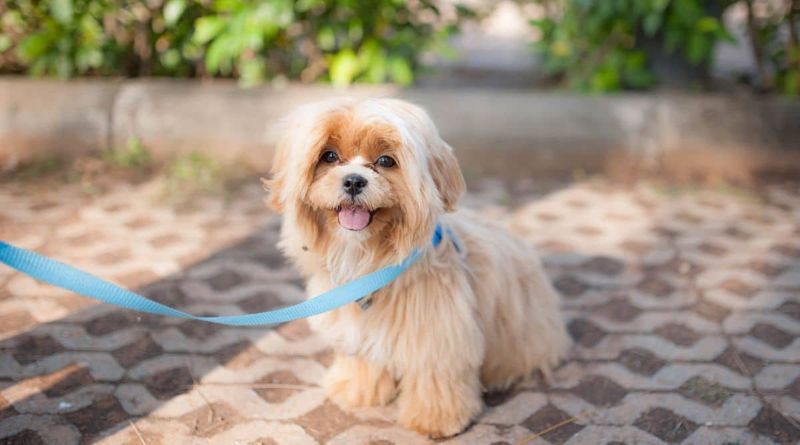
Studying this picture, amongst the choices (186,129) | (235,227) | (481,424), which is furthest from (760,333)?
(186,129)

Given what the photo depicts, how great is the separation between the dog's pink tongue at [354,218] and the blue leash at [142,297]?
0.21 meters

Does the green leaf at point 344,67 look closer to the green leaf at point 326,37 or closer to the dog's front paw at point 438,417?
the green leaf at point 326,37

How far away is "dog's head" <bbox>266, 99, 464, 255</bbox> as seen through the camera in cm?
233

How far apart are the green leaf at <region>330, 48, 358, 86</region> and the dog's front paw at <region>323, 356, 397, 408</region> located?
3514 mm

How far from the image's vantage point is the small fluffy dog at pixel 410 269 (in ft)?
7.77

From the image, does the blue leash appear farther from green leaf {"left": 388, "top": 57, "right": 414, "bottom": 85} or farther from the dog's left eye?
green leaf {"left": 388, "top": 57, "right": 414, "bottom": 85}

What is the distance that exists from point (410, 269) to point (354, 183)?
502 mm

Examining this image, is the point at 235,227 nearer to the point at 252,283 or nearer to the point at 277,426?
the point at 252,283

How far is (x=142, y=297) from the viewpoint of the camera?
2.21 metres

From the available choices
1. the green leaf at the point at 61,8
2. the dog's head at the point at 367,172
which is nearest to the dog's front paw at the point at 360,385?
the dog's head at the point at 367,172

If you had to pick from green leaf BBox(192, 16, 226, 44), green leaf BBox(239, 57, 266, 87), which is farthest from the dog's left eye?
green leaf BBox(239, 57, 266, 87)

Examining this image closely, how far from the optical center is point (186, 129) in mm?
5832

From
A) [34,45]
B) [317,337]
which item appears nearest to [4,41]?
[34,45]

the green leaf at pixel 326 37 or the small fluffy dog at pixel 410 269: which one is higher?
the green leaf at pixel 326 37
